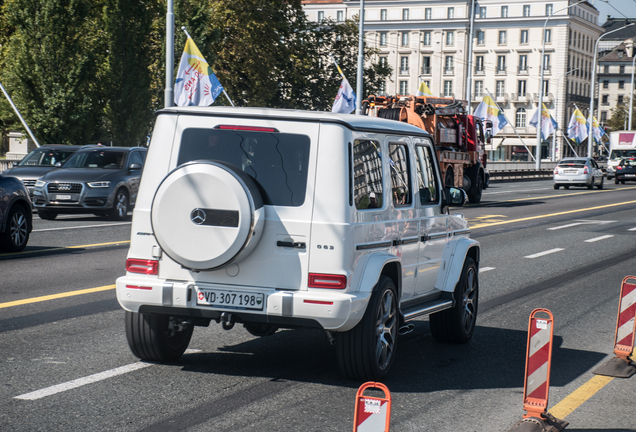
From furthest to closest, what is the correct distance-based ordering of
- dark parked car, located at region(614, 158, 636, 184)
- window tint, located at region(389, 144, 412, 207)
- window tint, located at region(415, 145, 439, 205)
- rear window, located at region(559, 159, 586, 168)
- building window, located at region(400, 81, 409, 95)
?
1. building window, located at region(400, 81, 409, 95)
2. dark parked car, located at region(614, 158, 636, 184)
3. rear window, located at region(559, 159, 586, 168)
4. window tint, located at region(415, 145, 439, 205)
5. window tint, located at region(389, 144, 412, 207)

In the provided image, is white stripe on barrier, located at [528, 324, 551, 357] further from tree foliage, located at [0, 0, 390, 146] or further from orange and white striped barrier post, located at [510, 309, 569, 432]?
tree foliage, located at [0, 0, 390, 146]

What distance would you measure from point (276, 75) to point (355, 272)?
54349 millimetres

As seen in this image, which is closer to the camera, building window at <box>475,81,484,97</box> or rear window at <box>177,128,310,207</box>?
rear window at <box>177,128,310,207</box>

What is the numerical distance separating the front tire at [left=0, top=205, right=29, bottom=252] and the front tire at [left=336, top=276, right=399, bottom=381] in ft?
28.8

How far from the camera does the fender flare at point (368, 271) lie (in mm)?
5742

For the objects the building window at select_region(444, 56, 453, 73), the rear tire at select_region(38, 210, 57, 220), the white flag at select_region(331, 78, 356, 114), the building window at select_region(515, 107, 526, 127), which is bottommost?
the rear tire at select_region(38, 210, 57, 220)

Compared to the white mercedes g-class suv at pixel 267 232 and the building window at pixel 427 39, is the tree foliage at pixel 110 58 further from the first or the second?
the building window at pixel 427 39

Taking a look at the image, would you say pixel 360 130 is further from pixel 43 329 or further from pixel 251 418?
pixel 43 329

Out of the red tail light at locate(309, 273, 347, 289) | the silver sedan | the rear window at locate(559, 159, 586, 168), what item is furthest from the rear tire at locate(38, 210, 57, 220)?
the rear window at locate(559, 159, 586, 168)

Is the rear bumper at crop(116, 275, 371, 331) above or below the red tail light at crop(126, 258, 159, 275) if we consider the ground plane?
below

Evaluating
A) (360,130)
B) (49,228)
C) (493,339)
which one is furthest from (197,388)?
(49,228)

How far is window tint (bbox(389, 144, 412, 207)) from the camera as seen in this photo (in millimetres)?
6500

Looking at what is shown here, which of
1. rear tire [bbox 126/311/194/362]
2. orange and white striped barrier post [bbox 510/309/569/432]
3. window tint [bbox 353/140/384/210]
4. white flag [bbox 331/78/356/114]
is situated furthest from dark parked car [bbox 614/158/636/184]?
orange and white striped barrier post [bbox 510/309/569/432]

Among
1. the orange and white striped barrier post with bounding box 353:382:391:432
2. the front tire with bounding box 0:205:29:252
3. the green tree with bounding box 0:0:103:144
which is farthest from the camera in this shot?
the green tree with bounding box 0:0:103:144
